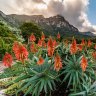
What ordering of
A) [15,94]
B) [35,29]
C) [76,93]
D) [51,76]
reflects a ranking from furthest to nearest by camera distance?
[35,29], [15,94], [51,76], [76,93]

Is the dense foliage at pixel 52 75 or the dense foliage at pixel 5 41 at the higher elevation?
the dense foliage at pixel 5 41

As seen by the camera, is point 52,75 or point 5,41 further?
point 5,41

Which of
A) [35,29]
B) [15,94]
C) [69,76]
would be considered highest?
[35,29]

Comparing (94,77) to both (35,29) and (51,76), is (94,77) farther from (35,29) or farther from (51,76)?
(35,29)

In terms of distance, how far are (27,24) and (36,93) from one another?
158 ft

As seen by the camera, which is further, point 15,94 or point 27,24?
point 27,24

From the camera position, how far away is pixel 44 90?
9180 millimetres

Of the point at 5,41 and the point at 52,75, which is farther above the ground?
the point at 5,41

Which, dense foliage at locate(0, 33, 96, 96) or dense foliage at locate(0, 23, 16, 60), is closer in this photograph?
dense foliage at locate(0, 33, 96, 96)

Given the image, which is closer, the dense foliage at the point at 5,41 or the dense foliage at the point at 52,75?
the dense foliage at the point at 52,75

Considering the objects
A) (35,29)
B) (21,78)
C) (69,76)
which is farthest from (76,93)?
(35,29)

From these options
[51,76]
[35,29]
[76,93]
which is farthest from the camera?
[35,29]

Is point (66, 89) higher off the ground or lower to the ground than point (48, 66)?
lower

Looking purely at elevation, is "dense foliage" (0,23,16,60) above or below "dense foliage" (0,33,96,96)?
above
